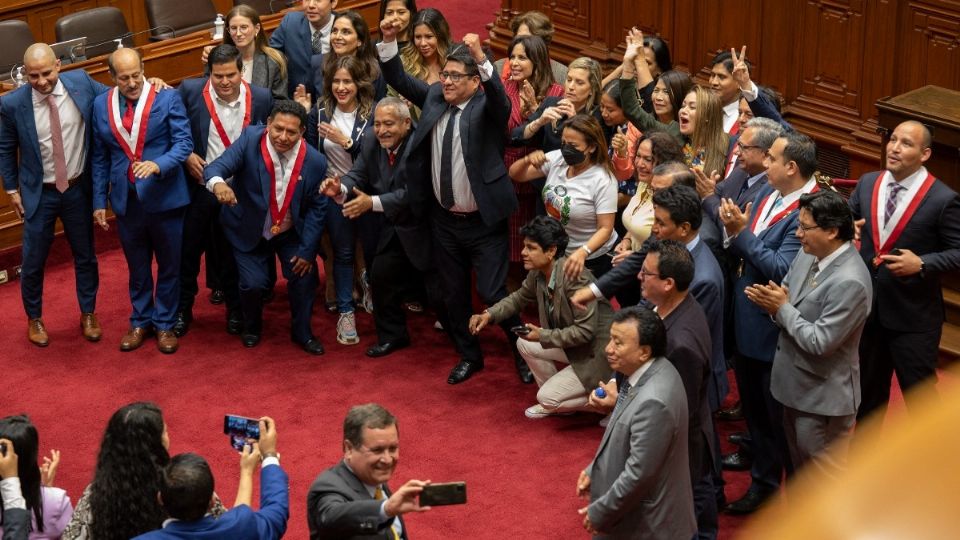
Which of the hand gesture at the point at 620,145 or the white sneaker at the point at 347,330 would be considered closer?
the hand gesture at the point at 620,145

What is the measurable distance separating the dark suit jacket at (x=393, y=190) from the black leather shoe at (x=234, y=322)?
3.20ft

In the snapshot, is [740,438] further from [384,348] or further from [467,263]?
[384,348]

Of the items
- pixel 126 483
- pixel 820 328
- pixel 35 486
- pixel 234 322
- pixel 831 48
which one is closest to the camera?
pixel 126 483

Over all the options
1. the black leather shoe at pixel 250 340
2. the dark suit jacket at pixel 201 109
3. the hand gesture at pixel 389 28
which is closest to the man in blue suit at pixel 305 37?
the hand gesture at pixel 389 28

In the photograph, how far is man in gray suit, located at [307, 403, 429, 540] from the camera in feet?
9.46

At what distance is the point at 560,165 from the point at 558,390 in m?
1.00

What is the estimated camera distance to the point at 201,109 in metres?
6.03

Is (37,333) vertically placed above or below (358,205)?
below

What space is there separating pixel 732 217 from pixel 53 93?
3403mm

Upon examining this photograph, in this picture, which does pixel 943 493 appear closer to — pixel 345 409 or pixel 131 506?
pixel 131 506

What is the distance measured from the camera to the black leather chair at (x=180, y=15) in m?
8.64

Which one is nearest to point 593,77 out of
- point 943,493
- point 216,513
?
point 216,513

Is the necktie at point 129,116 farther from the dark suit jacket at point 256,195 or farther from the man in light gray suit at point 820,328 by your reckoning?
the man in light gray suit at point 820,328

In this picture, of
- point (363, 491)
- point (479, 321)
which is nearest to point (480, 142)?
point (479, 321)
